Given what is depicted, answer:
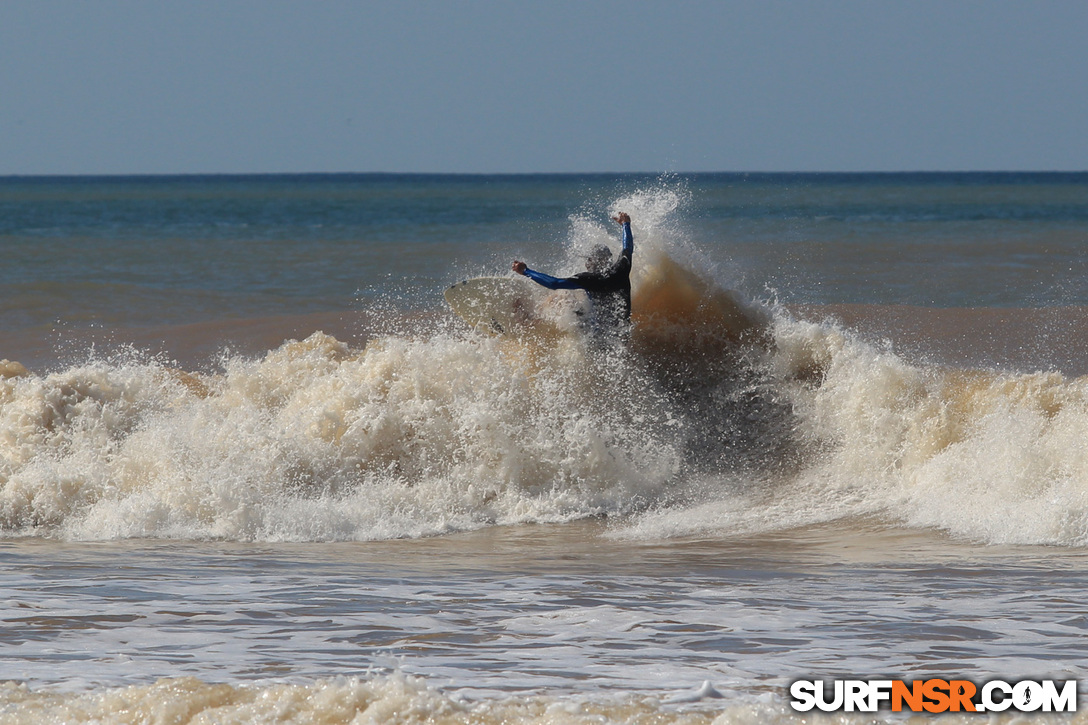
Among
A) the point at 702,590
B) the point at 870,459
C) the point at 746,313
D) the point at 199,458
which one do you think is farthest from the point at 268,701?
the point at 746,313

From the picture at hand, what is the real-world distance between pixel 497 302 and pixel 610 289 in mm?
1191

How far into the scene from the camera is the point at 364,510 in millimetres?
8562

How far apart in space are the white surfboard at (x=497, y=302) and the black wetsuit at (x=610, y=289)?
0.63 metres

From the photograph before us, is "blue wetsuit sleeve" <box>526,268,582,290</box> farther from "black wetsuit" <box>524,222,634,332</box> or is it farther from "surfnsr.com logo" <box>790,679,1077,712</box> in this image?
"surfnsr.com logo" <box>790,679,1077,712</box>

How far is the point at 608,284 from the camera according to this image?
9398 millimetres

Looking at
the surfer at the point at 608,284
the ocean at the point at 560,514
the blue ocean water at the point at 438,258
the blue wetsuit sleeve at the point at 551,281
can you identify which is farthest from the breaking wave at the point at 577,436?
the blue ocean water at the point at 438,258

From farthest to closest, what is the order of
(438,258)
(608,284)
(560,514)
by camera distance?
(438,258), (608,284), (560,514)

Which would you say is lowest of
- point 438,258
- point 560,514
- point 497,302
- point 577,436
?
point 560,514

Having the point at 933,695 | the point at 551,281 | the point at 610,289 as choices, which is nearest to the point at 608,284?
the point at 610,289

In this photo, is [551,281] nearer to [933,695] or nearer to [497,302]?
[497,302]

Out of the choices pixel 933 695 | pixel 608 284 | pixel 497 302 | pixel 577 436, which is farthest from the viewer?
pixel 497 302

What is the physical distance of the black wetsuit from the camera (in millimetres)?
9344

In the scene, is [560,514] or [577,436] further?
[577,436]

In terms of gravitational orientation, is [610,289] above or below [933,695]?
above
